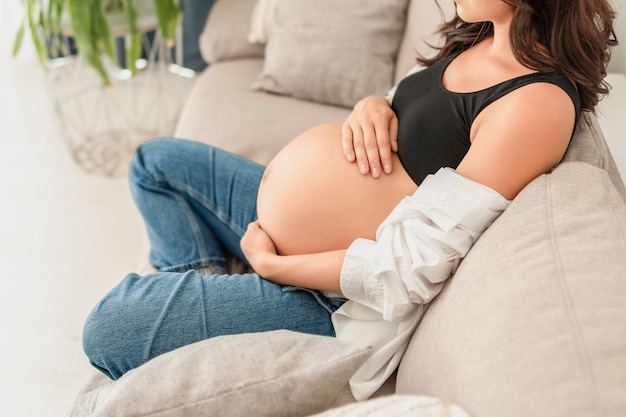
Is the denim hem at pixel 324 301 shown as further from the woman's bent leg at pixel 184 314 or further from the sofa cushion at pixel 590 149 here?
the sofa cushion at pixel 590 149

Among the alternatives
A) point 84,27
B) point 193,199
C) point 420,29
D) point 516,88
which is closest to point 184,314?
point 193,199

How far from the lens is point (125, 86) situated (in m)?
2.63

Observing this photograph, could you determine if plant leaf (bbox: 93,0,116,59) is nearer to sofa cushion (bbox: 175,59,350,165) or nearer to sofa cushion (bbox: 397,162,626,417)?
sofa cushion (bbox: 175,59,350,165)

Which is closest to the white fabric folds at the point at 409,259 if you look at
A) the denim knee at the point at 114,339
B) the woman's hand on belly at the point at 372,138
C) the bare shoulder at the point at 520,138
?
the bare shoulder at the point at 520,138

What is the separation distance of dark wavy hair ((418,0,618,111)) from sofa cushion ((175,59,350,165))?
79 cm

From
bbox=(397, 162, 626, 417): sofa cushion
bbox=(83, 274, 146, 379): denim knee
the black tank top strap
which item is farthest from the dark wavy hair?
bbox=(83, 274, 146, 379): denim knee

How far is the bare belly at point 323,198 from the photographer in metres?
1.12

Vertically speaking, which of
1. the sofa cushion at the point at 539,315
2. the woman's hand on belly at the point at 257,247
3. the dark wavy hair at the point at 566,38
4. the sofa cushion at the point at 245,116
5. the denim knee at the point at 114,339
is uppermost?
the dark wavy hair at the point at 566,38

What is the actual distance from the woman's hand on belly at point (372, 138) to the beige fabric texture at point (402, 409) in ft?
1.52

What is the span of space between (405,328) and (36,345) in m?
1.09

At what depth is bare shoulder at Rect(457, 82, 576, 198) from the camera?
35.8 inches

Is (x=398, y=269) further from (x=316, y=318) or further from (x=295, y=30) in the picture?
(x=295, y=30)

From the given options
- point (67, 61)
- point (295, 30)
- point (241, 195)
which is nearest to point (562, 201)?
point (241, 195)

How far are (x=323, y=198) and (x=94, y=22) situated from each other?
122 centimetres
